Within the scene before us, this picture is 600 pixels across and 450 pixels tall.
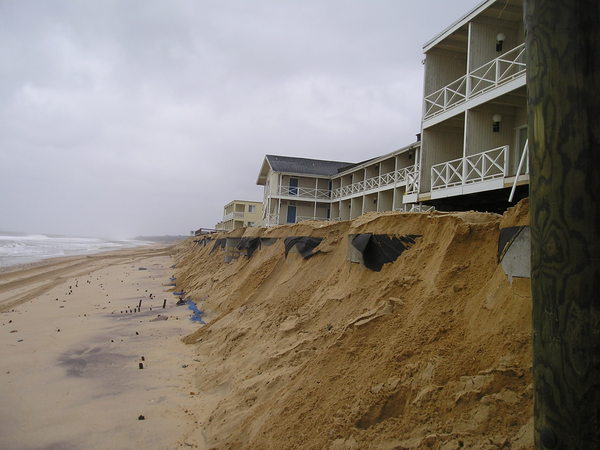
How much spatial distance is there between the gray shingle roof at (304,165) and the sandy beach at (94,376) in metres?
21.0

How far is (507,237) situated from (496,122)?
9.65 m

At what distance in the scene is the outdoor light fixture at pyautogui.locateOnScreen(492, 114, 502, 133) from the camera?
11.7 meters

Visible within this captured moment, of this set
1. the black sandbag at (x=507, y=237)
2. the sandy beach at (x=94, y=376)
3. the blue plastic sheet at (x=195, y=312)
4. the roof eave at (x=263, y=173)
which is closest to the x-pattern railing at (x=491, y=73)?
the black sandbag at (x=507, y=237)

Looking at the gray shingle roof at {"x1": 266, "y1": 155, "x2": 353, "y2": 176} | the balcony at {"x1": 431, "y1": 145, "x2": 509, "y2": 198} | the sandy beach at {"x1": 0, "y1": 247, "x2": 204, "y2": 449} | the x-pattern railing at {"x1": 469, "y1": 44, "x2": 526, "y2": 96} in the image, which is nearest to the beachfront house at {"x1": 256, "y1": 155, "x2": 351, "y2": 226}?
the gray shingle roof at {"x1": 266, "y1": 155, "x2": 353, "y2": 176}

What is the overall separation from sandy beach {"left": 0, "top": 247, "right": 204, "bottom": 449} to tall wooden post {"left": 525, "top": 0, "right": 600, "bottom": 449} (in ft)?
13.8

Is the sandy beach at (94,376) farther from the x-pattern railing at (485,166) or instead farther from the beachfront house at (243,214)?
the beachfront house at (243,214)

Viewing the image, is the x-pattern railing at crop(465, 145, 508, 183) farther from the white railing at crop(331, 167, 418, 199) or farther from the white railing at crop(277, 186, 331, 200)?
the white railing at crop(277, 186, 331, 200)

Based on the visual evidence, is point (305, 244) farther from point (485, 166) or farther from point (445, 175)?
point (445, 175)

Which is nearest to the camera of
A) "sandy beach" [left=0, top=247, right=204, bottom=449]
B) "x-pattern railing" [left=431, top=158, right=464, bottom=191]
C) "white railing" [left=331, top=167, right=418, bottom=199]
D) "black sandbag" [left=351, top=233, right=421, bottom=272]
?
"sandy beach" [left=0, top=247, right=204, bottom=449]

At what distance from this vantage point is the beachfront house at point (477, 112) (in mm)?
10984

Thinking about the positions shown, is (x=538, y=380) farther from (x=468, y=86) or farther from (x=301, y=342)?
(x=468, y=86)

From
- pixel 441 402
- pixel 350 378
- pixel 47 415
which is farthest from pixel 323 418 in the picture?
pixel 47 415

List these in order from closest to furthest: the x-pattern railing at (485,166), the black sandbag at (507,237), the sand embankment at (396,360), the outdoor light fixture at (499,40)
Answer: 1. the sand embankment at (396,360)
2. the black sandbag at (507,237)
3. the x-pattern railing at (485,166)
4. the outdoor light fixture at (499,40)

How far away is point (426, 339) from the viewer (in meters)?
3.87
